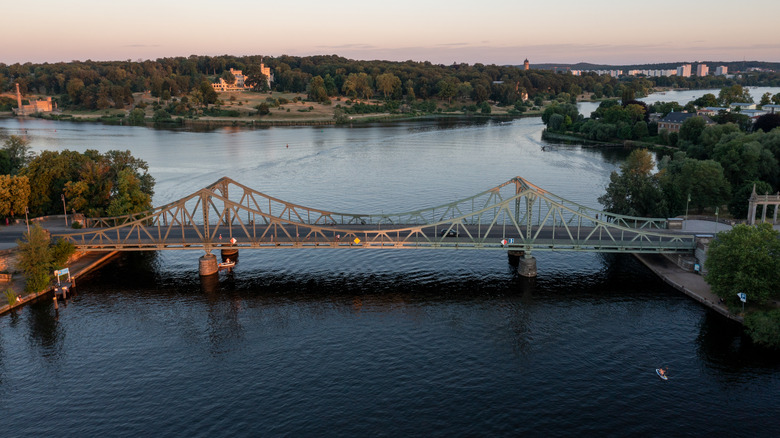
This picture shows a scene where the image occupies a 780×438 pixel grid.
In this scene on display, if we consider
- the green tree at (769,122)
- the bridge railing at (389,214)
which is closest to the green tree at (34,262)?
the bridge railing at (389,214)

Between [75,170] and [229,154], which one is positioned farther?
[229,154]

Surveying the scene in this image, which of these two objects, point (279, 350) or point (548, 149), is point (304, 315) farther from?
point (548, 149)

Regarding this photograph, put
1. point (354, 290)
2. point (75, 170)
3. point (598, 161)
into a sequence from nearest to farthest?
point (354, 290)
point (75, 170)
point (598, 161)

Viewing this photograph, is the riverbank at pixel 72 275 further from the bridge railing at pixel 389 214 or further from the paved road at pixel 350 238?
the bridge railing at pixel 389 214

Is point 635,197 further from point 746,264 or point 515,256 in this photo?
point 746,264

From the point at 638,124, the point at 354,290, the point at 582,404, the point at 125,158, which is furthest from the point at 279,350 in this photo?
the point at 638,124

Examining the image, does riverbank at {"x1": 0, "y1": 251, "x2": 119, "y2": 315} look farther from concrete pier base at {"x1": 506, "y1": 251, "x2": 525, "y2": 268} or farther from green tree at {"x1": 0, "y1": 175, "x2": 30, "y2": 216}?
concrete pier base at {"x1": 506, "y1": 251, "x2": 525, "y2": 268}

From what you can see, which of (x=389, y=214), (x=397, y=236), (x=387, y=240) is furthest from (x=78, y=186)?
(x=397, y=236)
